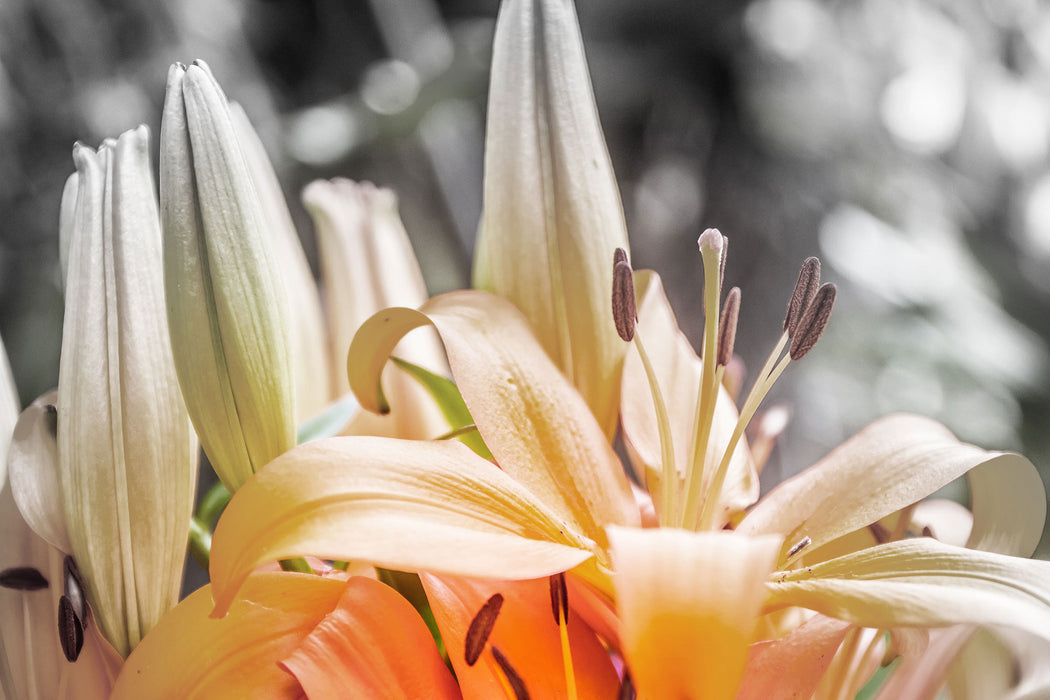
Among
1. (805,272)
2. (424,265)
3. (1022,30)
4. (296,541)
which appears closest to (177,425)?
(296,541)

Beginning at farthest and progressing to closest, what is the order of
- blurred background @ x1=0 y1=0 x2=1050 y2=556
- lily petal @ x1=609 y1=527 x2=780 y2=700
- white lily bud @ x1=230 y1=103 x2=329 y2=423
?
blurred background @ x1=0 y1=0 x2=1050 y2=556 < white lily bud @ x1=230 y1=103 x2=329 y2=423 < lily petal @ x1=609 y1=527 x2=780 y2=700

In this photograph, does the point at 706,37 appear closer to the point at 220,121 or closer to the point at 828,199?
the point at 828,199

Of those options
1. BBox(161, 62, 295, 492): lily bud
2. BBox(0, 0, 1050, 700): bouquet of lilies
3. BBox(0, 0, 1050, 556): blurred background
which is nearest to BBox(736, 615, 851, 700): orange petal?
BBox(0, 0, 1050, 700): bouquet of lilies

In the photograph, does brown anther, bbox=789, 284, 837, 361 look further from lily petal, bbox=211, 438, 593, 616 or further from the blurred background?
the blurred background

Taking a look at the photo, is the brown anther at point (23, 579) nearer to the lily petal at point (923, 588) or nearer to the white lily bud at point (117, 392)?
the white lily bud at point (117, 392)

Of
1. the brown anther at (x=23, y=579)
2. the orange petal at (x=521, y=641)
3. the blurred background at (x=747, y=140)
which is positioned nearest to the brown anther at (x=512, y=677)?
the orange petal at (x=521, y=641)

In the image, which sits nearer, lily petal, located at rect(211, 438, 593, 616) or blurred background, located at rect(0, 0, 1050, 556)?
lily petal, located at rect(211, 438, 593, 616)
